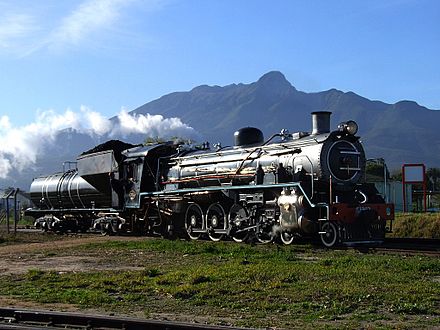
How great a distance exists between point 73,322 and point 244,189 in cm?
1331

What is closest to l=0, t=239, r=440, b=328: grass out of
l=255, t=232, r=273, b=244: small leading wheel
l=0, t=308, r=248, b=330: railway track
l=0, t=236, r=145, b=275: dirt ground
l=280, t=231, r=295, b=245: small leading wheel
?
l=0, t=236, r=145, b=275: dirt ground

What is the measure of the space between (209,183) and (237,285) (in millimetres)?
12207

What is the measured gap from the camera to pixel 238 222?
22.7m

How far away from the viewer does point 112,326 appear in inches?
362

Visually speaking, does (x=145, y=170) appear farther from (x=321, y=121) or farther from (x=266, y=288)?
(x=266, y=288)

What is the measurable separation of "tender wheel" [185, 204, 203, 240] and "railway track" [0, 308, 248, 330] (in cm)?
1509

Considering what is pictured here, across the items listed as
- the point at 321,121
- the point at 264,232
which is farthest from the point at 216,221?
the point at 321,121

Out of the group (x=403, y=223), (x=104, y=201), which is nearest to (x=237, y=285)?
(x=403, y=223)

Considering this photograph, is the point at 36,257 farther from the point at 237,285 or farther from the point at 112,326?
the point at 112,326

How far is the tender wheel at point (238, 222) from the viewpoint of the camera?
2253 cm

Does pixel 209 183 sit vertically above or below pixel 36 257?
above

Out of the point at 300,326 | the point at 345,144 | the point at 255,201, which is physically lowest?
the point at 300,326

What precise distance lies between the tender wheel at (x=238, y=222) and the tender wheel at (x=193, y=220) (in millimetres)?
2323

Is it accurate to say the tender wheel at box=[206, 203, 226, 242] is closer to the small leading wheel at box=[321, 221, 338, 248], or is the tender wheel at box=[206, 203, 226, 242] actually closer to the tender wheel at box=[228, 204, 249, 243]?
the tender wheel at box=[228, 204, 249, 243]
